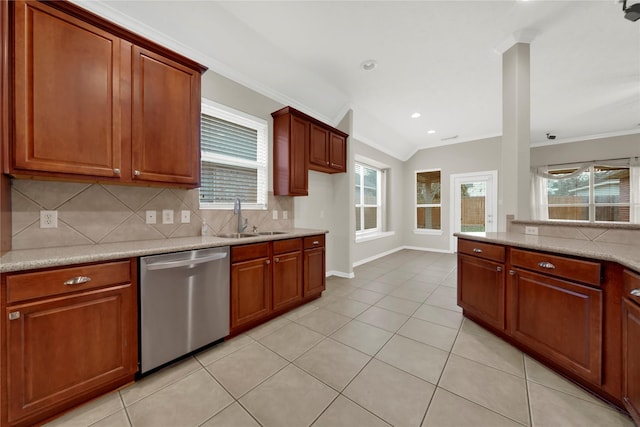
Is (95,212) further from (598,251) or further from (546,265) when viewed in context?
(598,251)

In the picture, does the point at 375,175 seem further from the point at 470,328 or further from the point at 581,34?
the point at 470,328

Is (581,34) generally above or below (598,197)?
above

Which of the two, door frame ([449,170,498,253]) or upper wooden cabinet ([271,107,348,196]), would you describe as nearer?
upper wooden cabinet ([271,107,348,196])

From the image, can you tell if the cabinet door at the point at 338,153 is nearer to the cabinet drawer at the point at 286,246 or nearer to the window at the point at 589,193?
the cabinet drawer at the point at 286,246

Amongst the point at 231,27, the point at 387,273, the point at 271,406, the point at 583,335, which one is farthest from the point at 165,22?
the point at 387,273

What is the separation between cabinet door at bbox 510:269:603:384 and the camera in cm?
145

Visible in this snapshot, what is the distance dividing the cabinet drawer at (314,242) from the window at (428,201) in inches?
178

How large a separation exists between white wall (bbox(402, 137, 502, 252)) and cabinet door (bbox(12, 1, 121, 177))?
6571mm

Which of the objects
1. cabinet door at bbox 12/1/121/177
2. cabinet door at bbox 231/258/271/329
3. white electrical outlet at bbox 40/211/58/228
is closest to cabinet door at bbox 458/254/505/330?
cabinet door at bbox 231/258/271/329

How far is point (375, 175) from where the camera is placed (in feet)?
19.8

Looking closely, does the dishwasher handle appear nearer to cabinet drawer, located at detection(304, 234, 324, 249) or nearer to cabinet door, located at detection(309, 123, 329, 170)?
cabinet drawer, located at detection(304, 234, 324, 249)

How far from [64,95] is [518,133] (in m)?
3.92

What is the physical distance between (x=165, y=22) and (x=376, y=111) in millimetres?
3371

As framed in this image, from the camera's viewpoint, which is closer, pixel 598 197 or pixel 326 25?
pixel 326 25
